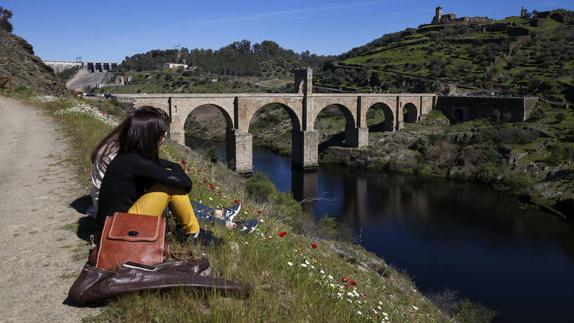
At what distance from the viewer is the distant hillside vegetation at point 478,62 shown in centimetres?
4906

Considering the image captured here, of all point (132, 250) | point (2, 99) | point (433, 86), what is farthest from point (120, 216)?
point (433, 86)

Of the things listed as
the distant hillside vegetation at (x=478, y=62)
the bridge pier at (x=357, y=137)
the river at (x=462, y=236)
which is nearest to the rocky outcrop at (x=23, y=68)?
the river at (x=462, y=236)

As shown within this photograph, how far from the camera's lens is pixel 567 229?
2327cm

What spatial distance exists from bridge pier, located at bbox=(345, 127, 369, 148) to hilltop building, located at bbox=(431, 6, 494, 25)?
5377 cm

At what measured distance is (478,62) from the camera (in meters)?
59.0

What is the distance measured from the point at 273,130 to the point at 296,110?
14.7m

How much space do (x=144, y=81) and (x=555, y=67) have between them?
60.4 meters

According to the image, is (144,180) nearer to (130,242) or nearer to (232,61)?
(130,242)

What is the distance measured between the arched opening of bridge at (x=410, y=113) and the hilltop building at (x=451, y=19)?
152 feet

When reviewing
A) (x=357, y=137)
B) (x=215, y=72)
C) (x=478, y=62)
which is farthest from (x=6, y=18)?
(x=215, y=72)

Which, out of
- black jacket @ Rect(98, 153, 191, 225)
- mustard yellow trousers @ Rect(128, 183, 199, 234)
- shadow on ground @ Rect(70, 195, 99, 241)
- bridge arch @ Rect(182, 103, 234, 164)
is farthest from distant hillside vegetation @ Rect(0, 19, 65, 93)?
bridge arch @ Rect(182, 103, 234, 164)

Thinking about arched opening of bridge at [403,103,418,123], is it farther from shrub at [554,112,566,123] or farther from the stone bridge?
shrub at [554,112,566,123]

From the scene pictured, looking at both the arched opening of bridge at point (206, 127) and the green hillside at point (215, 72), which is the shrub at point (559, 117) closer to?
the arched opening of bridge at point (206, 127)

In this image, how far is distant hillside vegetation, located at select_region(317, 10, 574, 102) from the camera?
4906 cm
